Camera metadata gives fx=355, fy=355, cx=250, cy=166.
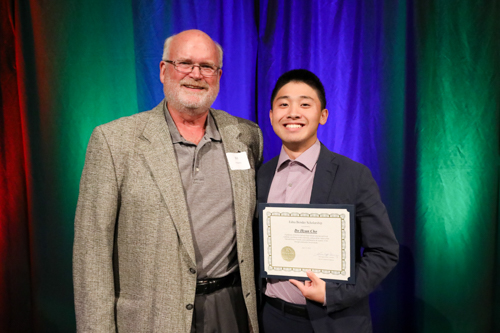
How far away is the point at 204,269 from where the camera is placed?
1.64 meters

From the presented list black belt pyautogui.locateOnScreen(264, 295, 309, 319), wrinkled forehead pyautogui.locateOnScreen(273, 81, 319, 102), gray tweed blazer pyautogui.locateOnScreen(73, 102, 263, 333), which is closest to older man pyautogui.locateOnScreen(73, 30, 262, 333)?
gray tweed blazer pyautogui.locateOnScreen(73, 102, 263, 333)

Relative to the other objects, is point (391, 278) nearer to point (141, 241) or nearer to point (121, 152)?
point (141, 241)

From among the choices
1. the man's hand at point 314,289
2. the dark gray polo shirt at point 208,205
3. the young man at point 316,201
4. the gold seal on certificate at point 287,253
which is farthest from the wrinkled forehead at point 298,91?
the man's hand at point 314,289

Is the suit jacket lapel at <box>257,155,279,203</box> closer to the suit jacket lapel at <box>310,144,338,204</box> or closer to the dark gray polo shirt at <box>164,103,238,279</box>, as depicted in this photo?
the dark gray polo shirt at <box>164,103,238,279</box>

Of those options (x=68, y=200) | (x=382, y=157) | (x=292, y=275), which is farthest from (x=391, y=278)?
(x=68, y=200)

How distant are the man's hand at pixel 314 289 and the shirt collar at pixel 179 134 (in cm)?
82

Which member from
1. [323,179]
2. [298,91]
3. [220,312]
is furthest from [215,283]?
[298,91]

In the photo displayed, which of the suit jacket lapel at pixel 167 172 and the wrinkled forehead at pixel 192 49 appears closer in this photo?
the suit jacket lapel at pixel 167 172

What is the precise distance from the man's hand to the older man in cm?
31

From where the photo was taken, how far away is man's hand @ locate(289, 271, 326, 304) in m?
1.49

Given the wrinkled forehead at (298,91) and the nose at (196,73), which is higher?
the nose at (196,73)

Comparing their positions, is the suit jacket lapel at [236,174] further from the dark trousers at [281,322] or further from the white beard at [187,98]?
the dark trousers at [281,322]

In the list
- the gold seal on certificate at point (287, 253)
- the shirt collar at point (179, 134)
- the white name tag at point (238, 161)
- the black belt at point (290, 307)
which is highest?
the shirt collar at point (179, 134)

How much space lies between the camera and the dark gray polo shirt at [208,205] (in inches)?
64.8
